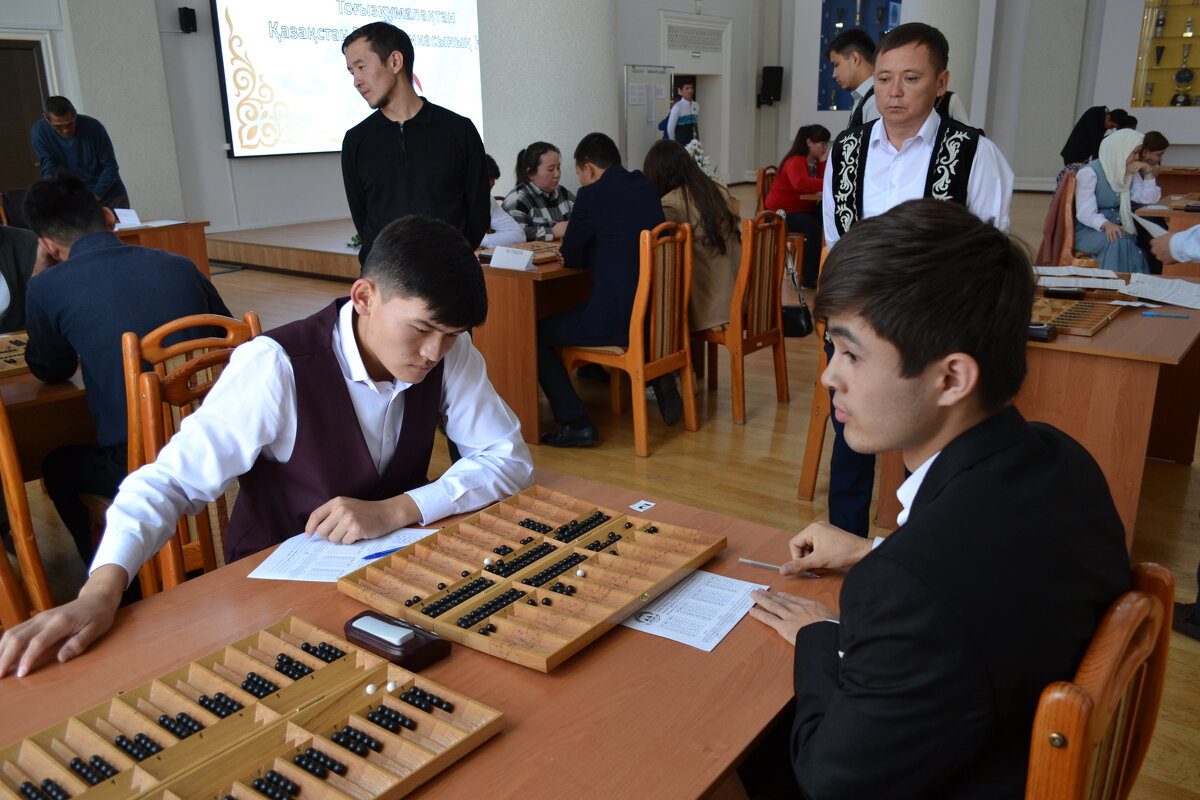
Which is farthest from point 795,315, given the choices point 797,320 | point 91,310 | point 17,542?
point 17,542

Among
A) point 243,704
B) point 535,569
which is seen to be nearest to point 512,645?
point 535,569

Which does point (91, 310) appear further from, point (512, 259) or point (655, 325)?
point (655, 325)

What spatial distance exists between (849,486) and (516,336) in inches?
67.5

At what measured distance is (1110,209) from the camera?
5344mm

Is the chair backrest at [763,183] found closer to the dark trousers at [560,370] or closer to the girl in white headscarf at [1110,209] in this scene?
the girl in white headscarf at [1110,209]

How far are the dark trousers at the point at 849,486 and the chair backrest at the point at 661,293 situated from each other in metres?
1.02

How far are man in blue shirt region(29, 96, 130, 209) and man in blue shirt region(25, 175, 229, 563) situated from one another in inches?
166

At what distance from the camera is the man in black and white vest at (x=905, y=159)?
8.17 feet

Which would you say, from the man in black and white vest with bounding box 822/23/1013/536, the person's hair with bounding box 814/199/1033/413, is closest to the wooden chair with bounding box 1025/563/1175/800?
the person's hair with bounding box 814/199/1033/413

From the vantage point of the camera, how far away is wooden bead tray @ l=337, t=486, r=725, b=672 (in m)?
1.13

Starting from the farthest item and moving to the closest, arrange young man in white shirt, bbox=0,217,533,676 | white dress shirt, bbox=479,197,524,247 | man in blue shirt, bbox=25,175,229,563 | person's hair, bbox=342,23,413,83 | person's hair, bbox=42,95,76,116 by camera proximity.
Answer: person's hair, bbox=42,95,76,116 → white dress shirt, bbox=479,197,524,247 → person's hair, bbox=342,23,413,83 → man in blue shirt, bbox=25,175,229,563 → young man in white shirt, bbox=0,217,533,676

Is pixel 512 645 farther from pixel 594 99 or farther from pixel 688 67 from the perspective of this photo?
pixel 688 67

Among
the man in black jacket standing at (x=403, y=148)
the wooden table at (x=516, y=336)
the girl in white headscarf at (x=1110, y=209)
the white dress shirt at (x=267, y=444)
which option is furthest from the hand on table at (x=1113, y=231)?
the white dress shirt at (x=267, y=444)

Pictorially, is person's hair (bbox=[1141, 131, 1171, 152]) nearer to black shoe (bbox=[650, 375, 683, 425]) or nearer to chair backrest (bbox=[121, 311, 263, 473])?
black shoe (bbox=[650, 375, 683, 425])
